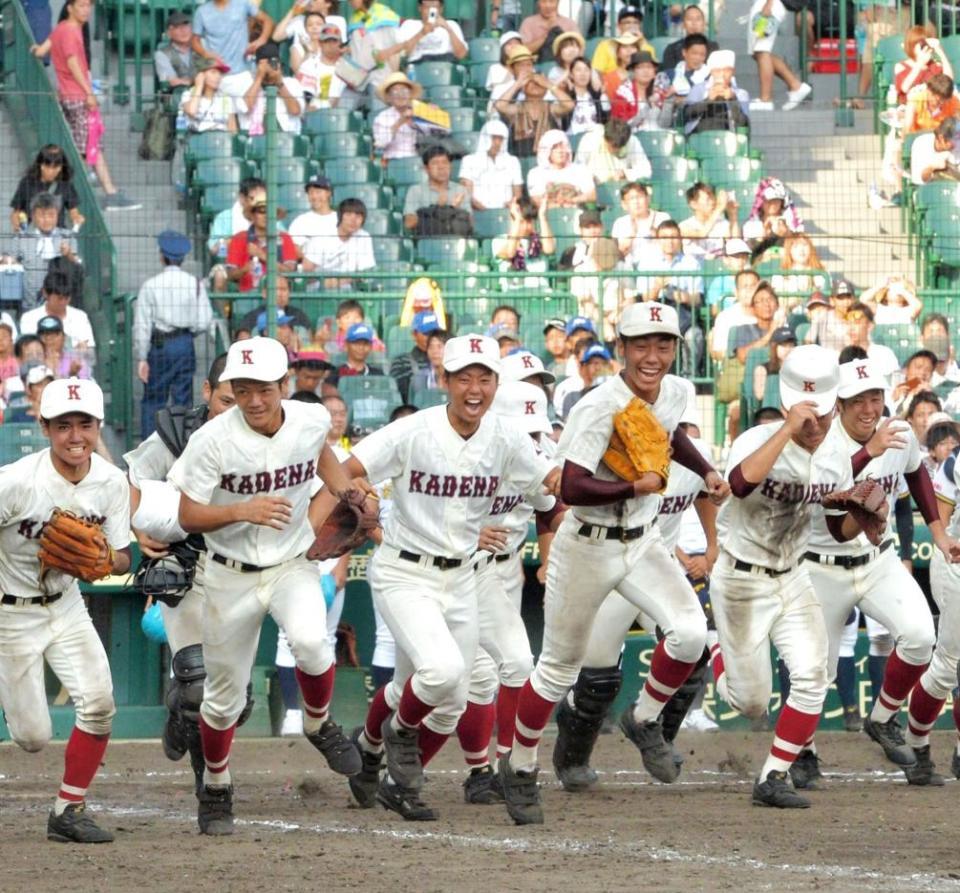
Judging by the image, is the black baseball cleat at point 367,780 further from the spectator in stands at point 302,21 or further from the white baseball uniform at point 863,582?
the spectator in stands at point 302,21

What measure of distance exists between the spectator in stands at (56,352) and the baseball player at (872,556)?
5.25 meters

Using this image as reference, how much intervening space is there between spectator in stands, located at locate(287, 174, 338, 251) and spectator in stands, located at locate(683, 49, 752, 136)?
3.05 m

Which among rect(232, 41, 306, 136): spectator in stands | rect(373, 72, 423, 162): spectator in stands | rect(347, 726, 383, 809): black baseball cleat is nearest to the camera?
rect(347, 726, 383, 809): black baseball cleat

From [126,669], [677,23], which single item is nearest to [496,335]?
[126,669]

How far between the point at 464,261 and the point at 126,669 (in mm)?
Result: 3834

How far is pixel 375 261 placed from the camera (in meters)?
13.7

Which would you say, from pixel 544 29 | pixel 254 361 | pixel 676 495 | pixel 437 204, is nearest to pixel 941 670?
pixel 676 495

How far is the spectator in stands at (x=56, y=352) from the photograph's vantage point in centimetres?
1247

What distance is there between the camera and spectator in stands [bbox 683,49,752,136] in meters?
15.4

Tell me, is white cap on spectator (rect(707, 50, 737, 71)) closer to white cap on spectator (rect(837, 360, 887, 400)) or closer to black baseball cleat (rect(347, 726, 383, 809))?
white cap on spectator (rect(837, 360, 887, 400))

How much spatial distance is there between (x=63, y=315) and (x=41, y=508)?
5.23m

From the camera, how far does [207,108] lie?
1414 cm

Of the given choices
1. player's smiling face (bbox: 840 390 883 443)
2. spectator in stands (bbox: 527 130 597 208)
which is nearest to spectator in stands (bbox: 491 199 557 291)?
spectator in stands (bbox: 527 130 597 208)

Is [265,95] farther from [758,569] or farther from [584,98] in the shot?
[758,569]
